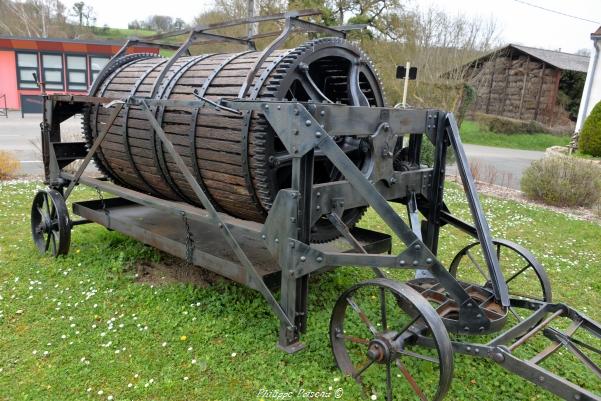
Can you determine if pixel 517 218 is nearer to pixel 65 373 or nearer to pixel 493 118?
pixel 65 373

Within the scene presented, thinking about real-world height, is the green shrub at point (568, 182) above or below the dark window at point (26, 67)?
below

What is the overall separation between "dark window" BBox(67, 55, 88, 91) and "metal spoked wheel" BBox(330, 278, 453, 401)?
27.6m

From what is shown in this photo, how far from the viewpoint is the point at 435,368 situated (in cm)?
353

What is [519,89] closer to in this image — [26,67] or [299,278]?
[26,67]

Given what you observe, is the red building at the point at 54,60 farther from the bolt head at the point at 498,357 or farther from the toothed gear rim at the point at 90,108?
the bolt head at the point at 498,357

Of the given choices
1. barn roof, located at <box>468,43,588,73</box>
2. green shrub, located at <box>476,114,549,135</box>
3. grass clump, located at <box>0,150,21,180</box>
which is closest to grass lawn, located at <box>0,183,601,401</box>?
grass clump, located at <box>0,150,21,180</box>

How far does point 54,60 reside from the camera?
89.5ft

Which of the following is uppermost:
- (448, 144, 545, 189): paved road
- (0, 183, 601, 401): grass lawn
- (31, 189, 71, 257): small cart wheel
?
(31, 189, 71, 257): small cart wheel

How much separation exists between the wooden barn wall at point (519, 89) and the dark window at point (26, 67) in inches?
973

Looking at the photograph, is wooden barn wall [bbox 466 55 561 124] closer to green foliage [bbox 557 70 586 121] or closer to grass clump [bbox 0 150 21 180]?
green foliage [bbox 557 70 586 121]

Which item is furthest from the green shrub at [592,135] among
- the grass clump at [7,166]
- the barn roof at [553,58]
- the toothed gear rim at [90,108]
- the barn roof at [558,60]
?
the barn roof at [558,60]

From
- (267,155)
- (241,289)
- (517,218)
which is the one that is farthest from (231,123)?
(517,218)

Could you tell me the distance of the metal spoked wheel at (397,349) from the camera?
2775 mm

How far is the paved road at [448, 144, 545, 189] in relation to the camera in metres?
12.4
